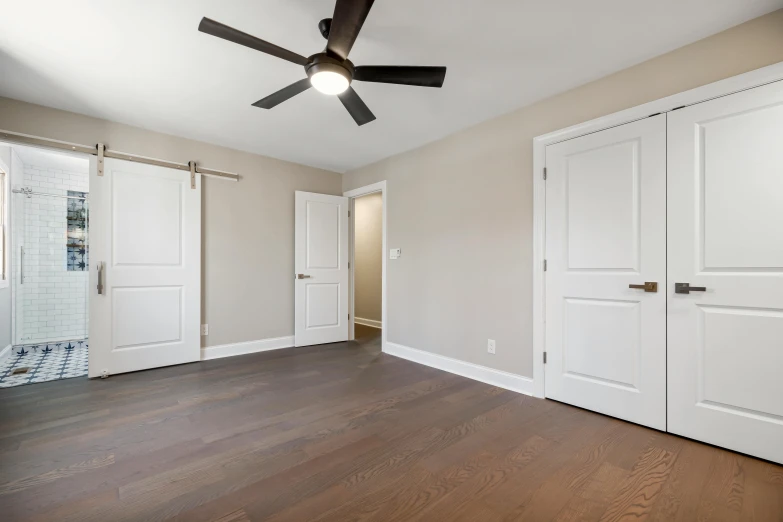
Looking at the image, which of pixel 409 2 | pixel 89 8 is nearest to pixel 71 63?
pixel 89 8

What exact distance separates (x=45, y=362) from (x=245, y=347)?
2.06 meters

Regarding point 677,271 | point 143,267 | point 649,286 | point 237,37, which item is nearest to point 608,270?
point 649,286

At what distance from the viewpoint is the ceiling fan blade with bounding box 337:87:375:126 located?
7.07 feet

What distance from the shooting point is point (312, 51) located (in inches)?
91.7

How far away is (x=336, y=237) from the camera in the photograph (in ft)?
16.3

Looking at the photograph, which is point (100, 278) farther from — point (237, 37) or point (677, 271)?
point (677, 271)

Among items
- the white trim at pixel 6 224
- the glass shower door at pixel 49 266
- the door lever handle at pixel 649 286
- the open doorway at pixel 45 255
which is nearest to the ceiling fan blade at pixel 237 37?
the door lever handle at pixel 649 286

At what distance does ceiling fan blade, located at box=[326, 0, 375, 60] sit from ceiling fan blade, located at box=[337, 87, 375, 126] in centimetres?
29

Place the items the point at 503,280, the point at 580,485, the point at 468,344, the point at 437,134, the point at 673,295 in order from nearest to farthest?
1. the point at 580,485
2. the point at 673,295
3. the point at 503,280
4. the point at 468,344
5. the point at 437,134

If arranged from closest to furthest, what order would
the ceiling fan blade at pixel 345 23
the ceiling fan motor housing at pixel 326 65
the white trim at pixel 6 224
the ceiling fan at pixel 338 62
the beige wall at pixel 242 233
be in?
the ceiling fan blade at pixel 345 23, the ceiling fan at pixel 338 62, the ceiling fan motor housing at pixel 326 65, the beige wall at pixel 242 233, the white trim at pixel 6 224

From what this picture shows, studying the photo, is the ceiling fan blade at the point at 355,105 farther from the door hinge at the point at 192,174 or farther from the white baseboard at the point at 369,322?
the white baseboard at the point at 369,322

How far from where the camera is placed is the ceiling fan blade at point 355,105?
84.9 inches

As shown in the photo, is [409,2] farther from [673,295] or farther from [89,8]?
[673,295]

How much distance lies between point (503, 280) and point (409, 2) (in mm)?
2199
